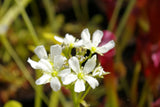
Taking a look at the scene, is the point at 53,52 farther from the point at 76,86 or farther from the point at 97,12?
the point at 97,12

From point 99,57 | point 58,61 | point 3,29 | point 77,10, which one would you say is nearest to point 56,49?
point 58,61

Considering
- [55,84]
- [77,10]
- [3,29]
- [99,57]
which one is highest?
[77,10]

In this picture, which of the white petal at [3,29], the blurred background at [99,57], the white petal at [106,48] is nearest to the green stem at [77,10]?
the blurred background at [99,57]

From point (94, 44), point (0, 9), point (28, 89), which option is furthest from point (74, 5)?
point (94, 44)

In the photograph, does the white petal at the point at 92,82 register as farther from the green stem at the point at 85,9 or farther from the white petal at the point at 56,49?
the green stem at the point at 85,9

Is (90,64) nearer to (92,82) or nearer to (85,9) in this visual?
(92,82)

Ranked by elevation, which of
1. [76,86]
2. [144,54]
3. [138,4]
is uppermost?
[138,4]

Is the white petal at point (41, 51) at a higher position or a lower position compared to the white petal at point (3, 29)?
lower
